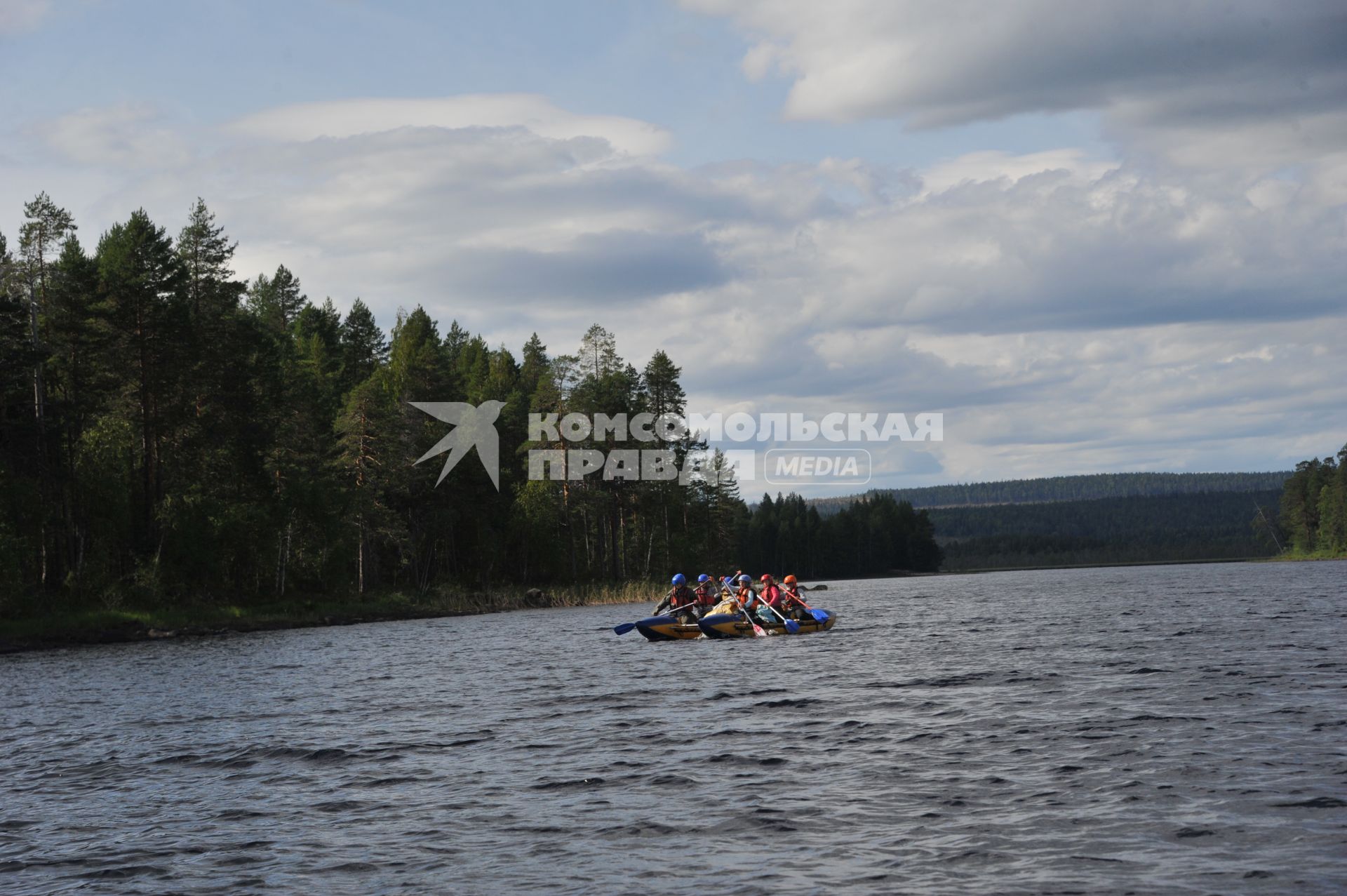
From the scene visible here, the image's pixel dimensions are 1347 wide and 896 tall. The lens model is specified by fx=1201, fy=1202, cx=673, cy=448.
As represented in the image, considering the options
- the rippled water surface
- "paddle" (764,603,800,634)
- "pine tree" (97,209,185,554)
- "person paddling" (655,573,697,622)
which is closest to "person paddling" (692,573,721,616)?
"person paddling" (655,573,697,622)

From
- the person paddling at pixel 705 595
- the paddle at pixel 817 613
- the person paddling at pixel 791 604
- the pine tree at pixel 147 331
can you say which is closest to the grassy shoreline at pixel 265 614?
the pine tree at pixel 147 331

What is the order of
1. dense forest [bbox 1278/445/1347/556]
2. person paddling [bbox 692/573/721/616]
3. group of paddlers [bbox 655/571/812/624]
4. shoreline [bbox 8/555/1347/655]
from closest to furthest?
group of paddlers [bbox 655/571/812/624] → person paddling [bbox 692/573/721/616] → shoreline [bbox 8/555/1347/655] → dense forest [bbox 1278/445/1347/556]

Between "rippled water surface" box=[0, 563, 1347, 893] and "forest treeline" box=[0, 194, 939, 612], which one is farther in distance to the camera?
"forest treeline" box=[0, 194, 939, 612]

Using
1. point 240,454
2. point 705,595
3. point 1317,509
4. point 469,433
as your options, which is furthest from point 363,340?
point 1317,509

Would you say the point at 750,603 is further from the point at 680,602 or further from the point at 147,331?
the point at 147,331

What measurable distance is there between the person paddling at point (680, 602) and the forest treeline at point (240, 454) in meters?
22.0

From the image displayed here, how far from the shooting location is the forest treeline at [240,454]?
4775 cm

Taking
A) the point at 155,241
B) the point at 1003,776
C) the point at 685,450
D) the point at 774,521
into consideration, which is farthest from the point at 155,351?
the point at 774,521

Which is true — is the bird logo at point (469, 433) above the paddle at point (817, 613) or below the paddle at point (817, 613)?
above

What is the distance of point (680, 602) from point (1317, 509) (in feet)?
477

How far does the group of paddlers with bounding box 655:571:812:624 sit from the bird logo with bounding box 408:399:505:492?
34.4 meters

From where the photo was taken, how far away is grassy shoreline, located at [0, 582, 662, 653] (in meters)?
43.5

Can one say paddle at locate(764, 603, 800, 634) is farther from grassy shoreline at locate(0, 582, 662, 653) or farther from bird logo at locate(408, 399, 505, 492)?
bird logo at locate(408, 399, 505, 492)

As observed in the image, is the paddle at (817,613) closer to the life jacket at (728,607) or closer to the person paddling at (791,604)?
the person paddling at (791,604)
